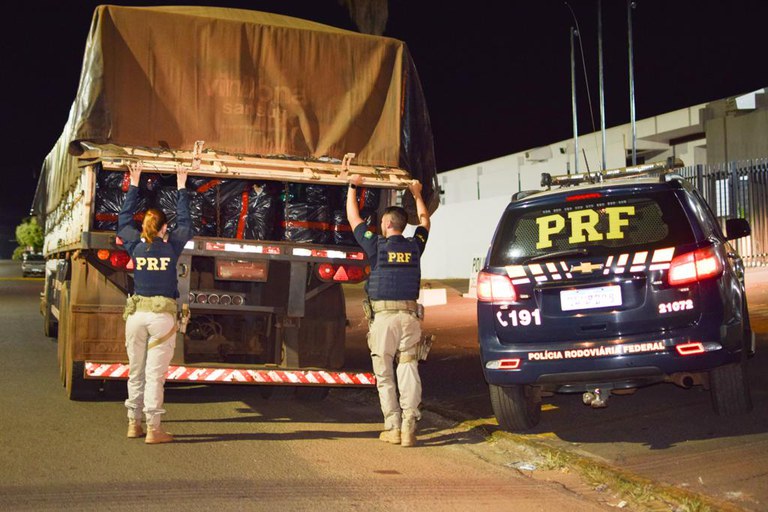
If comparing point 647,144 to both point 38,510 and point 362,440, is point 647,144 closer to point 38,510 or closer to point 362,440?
point 362,440

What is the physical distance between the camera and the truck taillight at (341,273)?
824cm

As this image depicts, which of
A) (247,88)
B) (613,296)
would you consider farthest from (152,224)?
(613,296)

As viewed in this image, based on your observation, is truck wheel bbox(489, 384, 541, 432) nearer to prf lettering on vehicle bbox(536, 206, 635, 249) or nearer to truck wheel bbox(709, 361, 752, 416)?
prf lettering on vehicle bbox(536, 206, 635, 249)

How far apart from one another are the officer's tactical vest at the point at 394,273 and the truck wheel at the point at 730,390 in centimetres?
231

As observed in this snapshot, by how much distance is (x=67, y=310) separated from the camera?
8.47 meters

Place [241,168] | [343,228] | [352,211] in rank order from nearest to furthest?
[352,211] < [241,168] < [343,228]

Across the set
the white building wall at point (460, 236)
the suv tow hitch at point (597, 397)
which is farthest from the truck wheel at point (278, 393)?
the white building wall at point (460, 236)

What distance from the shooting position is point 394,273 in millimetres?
7074

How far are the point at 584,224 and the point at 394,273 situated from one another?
1.49m

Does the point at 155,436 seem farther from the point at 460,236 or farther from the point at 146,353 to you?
the point at 460,236

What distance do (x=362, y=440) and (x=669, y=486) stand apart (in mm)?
2612

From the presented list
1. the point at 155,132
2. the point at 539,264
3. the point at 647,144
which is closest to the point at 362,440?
the point at 539,264

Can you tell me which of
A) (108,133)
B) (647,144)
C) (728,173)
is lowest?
(108,133)

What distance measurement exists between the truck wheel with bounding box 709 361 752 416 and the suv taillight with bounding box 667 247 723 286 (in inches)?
31.9
